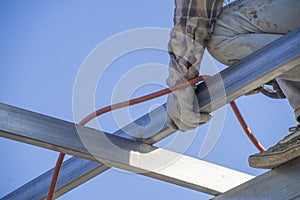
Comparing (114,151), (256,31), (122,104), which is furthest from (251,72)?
(114,151)

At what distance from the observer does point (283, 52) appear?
235cm

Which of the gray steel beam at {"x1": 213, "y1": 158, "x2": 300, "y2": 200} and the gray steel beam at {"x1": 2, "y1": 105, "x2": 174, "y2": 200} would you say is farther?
the gray steel beam at {"x1": 2, "y1": 105, "x2": 174, "y2": 200}

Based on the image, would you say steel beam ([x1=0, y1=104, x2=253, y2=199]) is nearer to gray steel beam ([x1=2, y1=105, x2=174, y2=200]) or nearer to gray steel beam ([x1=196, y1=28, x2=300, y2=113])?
gray steel beam ([x1=2, y1=105, x2=174, y2=200])

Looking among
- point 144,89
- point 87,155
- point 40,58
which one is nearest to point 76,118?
point 87,155

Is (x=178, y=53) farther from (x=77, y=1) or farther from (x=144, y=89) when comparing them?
(x=77, y=1)

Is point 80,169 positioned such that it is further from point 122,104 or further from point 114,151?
point 122,104

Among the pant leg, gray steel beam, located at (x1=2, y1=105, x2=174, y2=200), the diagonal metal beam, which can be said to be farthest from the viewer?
gray steel beam, located at (x1=2, y1=105, x2=174, y2=200)

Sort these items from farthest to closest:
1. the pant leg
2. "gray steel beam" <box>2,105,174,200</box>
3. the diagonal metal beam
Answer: "gray steel beam" <box>2,105,174,200</box>, the pant leg, the diagonal metal beam

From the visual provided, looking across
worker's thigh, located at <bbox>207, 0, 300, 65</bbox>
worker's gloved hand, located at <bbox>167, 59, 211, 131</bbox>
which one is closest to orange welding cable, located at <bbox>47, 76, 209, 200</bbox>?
worker's gloved hand, located at <bbox>167, 59, 211, 131</bbox>

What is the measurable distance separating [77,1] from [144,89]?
2.46 feet

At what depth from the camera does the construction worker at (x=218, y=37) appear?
2.52 m

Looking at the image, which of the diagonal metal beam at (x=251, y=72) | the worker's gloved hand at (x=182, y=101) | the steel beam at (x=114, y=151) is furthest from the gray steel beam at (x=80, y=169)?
the diagonal metal beam at (x=251, y=72)

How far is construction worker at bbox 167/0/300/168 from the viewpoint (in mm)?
2521

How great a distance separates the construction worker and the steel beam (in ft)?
0.77
